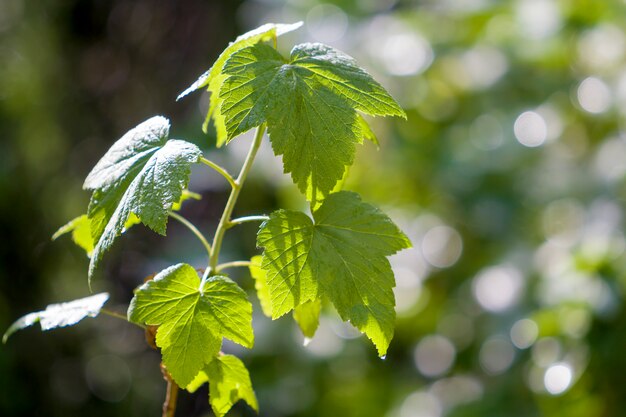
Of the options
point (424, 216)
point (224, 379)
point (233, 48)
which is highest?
point (233, 48)

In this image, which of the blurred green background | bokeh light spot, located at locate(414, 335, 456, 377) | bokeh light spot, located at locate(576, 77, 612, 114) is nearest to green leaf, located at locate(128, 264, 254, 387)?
the blurred green background

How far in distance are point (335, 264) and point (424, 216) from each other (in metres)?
1.43

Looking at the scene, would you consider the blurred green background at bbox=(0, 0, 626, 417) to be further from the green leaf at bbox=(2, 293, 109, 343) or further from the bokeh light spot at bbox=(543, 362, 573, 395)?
the green leaf at bbox=(2, 293, 109, 343)

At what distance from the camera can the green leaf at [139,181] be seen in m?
0.47

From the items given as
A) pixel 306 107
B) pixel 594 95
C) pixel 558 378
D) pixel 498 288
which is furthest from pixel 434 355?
pixel 306 107

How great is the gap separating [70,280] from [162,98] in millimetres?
765

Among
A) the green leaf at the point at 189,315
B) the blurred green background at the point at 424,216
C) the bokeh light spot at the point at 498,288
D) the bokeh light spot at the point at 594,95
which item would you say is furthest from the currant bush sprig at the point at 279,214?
the bokeh light spot at the point at 594,95

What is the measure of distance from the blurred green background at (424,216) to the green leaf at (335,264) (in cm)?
111

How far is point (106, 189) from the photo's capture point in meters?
0.50

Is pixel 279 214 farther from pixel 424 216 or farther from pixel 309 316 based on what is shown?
pixel 424 216

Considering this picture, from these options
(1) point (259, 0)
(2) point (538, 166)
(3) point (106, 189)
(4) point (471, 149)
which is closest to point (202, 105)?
(1) point (259, 0)

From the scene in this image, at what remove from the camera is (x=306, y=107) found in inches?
18.9

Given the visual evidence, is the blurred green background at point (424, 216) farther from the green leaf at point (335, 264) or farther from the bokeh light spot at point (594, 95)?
the green leaf at point (335, 264)

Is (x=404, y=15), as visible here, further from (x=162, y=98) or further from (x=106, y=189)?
(x=106, y=189)
